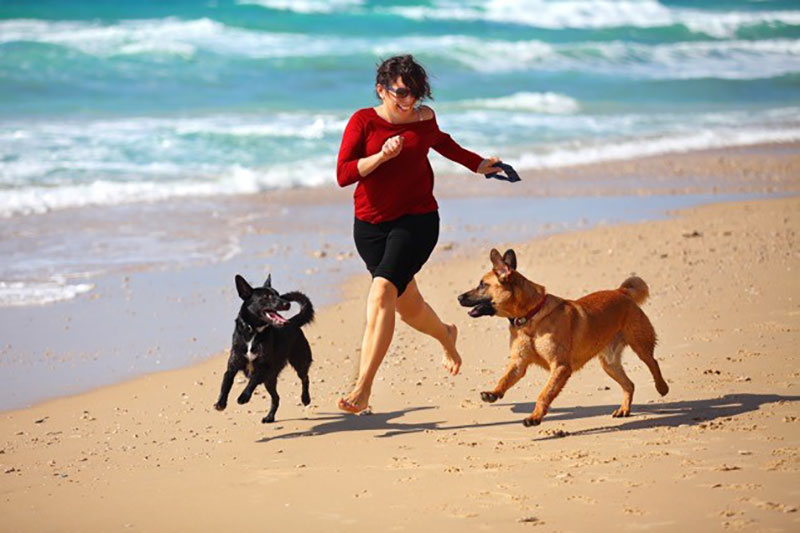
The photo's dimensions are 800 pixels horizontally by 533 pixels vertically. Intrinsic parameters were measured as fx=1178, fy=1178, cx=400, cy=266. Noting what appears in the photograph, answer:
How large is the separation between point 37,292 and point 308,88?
646 inches

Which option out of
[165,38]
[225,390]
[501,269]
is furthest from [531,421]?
[165,38]

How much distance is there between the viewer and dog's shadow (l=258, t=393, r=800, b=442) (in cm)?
625

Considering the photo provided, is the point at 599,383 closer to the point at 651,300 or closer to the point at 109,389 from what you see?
the point at 651,300

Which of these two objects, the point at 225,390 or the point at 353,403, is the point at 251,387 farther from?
the point at 353,403

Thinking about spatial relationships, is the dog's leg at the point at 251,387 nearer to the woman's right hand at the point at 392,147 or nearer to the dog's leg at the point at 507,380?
the dog's leg at the point at 507,380

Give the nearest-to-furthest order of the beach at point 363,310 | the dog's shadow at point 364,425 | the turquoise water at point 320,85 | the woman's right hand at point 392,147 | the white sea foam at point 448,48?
the beach at point 363,310 < the woman's right hand at point 392,147 < the dog's shadow at point 364,425 < the turquoise water at point 320,85 < the white sea foam at point 448,48

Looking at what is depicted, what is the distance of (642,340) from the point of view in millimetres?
6594

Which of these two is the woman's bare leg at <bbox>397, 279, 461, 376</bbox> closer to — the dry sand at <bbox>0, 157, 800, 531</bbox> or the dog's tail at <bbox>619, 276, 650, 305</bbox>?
the dry sand at <bbox>0, 157, 800, 531</bbox>

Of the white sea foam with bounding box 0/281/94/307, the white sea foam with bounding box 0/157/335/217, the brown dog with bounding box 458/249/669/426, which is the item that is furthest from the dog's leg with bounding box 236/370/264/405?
the white sea foam with bounding box 0/157/335/217

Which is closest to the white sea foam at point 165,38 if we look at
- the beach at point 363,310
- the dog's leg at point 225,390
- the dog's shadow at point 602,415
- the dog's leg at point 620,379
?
the beach at point 363,310

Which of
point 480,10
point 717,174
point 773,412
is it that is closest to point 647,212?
point 717,174

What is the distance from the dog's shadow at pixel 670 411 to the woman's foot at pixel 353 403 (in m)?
0.96

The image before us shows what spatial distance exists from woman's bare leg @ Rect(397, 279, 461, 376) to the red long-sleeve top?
1.86ft

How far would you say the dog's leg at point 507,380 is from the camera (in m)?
6.27
